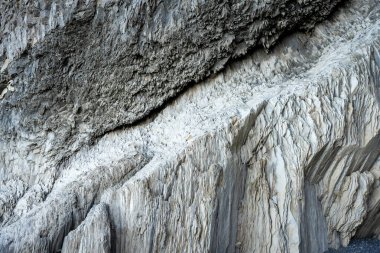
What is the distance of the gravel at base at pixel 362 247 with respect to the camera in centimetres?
545

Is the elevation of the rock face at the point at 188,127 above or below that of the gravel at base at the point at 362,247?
above

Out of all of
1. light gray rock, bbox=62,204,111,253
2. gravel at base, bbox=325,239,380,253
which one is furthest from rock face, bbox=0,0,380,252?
gravel at base, bbox=325,239,380,253

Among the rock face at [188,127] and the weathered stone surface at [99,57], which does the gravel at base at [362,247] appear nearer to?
the rock face at [188,127]

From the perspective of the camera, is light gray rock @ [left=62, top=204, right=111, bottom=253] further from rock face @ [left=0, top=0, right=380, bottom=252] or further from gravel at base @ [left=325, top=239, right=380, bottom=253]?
gravel at base @ [left=325, top=239, right=380, bottom=253]

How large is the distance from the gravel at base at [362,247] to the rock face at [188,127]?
0.13m

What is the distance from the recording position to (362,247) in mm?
5598

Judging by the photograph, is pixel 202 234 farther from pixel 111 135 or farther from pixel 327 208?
pixel 111 135

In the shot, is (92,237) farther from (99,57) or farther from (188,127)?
(99,57)

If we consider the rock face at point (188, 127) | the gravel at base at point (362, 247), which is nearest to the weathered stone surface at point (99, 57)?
the rock face at point (188, 127)

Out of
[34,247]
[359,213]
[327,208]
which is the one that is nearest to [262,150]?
[327,208]

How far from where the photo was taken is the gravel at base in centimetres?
545

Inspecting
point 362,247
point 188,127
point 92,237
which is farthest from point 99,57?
point 362,247

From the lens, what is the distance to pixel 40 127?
624cm

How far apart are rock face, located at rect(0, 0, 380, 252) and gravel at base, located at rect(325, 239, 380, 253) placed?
0.41ft
